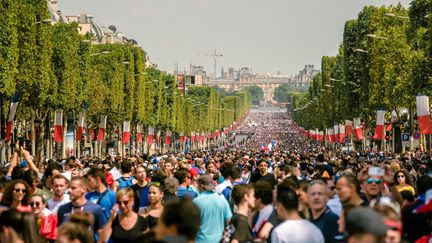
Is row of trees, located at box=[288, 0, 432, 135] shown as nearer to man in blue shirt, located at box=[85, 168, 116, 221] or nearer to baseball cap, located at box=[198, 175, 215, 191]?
man in blue shirt, located at box=[85, 168, 116, 221]

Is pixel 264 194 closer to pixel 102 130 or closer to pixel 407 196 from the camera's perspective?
pixel 407 196

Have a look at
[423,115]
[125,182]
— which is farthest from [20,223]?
[423,115]

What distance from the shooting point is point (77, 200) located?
586 inches

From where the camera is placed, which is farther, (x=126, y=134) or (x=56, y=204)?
(x=126, y=134)

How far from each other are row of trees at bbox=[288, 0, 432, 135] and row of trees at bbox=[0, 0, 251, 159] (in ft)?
52.7

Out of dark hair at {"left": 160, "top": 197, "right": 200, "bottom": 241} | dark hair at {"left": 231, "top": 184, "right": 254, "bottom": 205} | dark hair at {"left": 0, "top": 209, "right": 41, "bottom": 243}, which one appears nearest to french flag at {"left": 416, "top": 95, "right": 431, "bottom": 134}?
dark hair at {"left": 231, "top": 184, "right": 254, "bottom": 205}

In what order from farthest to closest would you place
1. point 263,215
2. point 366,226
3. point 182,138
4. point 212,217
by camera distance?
point 182,138
point 212,217
point 263,215
point 366,226

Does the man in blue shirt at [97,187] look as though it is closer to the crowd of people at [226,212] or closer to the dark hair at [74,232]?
the crowd of people at [226,212]

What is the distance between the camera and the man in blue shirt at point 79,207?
1471cm

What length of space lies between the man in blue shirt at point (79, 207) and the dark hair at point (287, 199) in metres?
3.32

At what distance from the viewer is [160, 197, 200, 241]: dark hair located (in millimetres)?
8711

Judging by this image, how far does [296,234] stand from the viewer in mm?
11008

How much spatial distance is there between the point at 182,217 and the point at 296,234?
2498 mm

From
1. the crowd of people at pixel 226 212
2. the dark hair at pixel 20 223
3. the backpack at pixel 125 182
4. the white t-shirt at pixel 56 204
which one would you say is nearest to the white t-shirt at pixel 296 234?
the crowd of people at pixel 226 212
